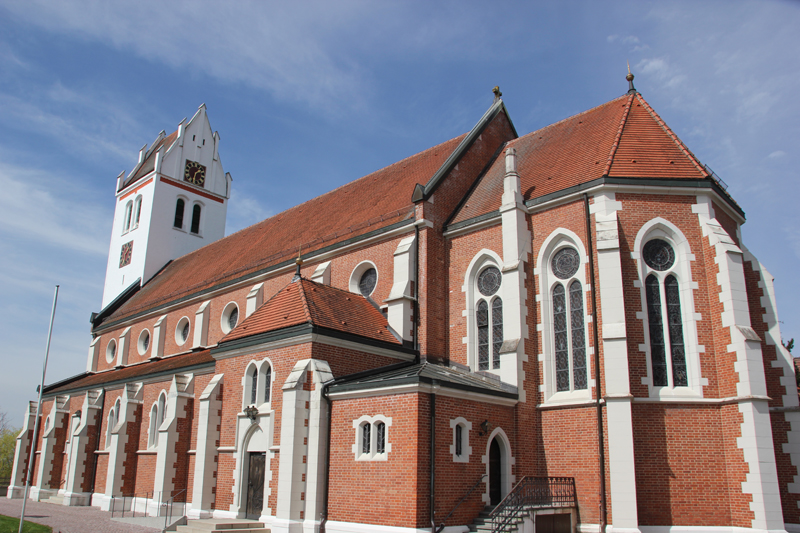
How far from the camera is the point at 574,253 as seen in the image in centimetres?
1759

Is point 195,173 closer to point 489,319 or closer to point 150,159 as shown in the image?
point 150,159

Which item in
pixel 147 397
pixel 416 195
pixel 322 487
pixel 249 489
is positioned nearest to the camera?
pixel 322 487

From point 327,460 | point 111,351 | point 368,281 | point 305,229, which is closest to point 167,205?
point 111,351

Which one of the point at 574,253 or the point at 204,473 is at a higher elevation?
the point at 574,253

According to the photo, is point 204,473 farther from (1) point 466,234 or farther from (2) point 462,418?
(1) point 466,234

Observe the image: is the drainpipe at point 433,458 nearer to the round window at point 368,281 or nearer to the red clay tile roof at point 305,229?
the round window at point 368,281

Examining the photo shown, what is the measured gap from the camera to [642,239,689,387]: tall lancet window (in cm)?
1585

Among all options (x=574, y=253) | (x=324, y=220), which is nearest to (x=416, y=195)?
(x=574, y=253)

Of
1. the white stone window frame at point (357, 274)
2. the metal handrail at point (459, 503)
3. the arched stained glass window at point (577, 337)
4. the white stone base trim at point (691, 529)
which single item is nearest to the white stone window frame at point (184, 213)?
the white stone window frame at point (357, 274)

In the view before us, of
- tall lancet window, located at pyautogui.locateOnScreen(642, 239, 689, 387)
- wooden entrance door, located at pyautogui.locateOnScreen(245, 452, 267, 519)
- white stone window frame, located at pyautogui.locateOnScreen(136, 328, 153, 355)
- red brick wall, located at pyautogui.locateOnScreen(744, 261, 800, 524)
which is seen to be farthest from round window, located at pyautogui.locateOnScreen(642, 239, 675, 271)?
white stone window frame, located at pyautogui.locateOnScreen(136, 328, 153, 355)

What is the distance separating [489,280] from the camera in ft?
63.8

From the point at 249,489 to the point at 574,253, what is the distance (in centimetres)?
1137

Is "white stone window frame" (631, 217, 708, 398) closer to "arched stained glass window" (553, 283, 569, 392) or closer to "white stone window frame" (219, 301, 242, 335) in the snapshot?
"arched stained glass window" (553, 283, 569, 392)

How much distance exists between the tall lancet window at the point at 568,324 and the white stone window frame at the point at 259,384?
26.1 ft
